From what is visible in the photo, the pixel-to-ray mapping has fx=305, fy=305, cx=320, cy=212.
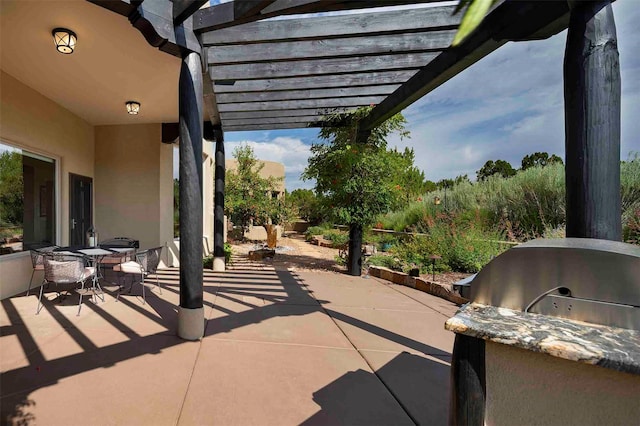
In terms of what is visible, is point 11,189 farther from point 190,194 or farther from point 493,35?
point 493,35

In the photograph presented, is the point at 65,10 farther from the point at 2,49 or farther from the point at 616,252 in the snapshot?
the point at 616,252

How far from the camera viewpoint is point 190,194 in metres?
3.20

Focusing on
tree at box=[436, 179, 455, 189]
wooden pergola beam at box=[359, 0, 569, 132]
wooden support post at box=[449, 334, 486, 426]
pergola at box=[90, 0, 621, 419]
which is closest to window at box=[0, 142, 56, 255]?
pergola at box=[90, 0, 621, 419]

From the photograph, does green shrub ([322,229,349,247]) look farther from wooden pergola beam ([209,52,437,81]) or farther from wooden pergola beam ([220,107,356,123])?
wooden pergola beam ([209,52,437,81])

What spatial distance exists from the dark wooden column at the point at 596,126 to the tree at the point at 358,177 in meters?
4.68

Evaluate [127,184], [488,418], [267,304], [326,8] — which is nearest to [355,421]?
[488,418]

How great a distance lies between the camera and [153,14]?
9.40 ft

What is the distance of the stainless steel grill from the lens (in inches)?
52.3

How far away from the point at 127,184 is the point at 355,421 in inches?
267

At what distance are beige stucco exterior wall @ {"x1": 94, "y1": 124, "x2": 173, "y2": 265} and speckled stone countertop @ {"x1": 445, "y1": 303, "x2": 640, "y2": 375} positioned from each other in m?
6.87

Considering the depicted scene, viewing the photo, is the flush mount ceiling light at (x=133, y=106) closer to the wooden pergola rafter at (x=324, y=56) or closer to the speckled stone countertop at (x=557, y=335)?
the wooden pergola rafter at (x=324, y=56)

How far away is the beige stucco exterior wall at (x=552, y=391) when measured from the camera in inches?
44.7

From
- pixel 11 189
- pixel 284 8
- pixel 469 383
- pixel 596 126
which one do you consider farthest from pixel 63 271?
pixel 596 126

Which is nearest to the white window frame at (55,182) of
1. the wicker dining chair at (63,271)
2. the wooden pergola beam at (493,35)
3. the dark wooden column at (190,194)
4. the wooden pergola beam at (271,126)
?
the wicker dining chair at (63,271)
